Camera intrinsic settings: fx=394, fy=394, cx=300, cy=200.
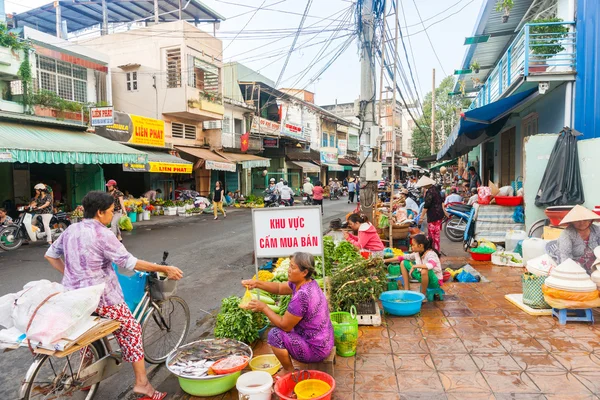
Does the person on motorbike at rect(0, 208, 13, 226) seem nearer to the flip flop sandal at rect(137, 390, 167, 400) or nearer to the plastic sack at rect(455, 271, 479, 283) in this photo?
the flip flop sandal at rect(137, 390, 167, 400)

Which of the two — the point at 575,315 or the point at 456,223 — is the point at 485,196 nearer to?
the point at 456,223

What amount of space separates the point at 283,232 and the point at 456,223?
823 cm

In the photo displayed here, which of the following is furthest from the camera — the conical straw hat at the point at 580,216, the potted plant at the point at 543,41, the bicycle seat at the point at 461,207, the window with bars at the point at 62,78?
the window with bars at the point at 62,78

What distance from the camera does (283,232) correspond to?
451 centimetres

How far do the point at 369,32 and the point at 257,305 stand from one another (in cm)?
815

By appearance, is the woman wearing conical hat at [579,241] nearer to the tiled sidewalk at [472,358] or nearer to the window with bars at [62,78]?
the tiled sidewalk at [472,358]

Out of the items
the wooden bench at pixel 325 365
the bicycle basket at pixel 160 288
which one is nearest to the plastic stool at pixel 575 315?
the wooden bench at pixel 325 365

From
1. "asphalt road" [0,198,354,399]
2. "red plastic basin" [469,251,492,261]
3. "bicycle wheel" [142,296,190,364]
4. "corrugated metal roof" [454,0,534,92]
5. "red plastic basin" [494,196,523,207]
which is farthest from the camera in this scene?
"corrugated metal roof" [454,0,534,92]

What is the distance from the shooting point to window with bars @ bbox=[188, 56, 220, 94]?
21.4 metres

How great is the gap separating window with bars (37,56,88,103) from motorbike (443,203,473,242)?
49.8ft

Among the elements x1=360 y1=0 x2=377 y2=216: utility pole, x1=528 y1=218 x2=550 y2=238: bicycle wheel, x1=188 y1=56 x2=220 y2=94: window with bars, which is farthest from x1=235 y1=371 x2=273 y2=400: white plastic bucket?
x1=188 y1=56 x2=220 y2=94: window with bars

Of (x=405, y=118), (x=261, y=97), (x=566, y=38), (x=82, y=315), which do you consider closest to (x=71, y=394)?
(x=82, y=315)

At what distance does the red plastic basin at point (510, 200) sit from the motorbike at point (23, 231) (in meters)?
12.3

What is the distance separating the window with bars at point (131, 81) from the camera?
68.8 ft
